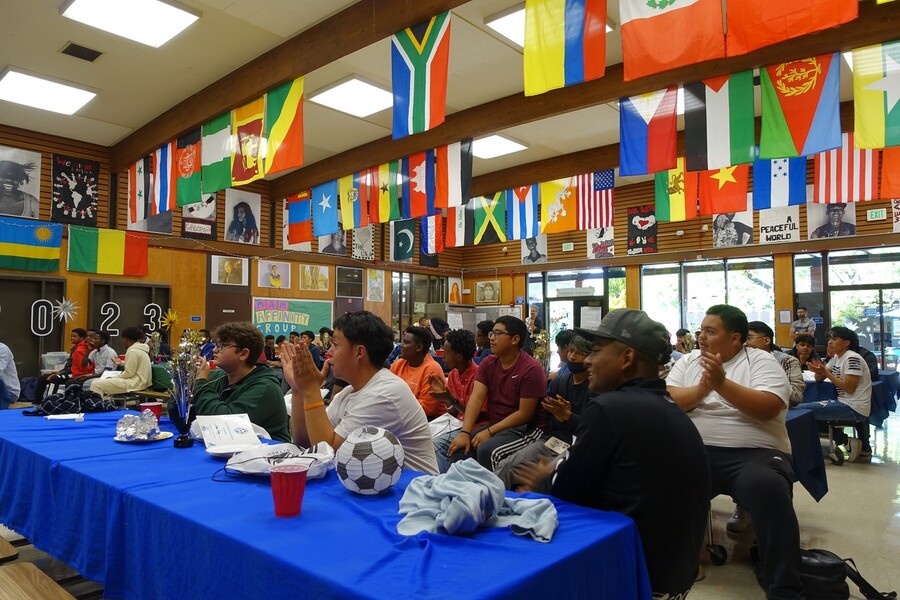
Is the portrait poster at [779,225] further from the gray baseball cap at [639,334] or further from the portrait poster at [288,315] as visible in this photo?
the gray baseball cap at [639,334]

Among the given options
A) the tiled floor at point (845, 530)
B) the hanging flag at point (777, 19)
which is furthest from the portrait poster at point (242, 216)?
the tiled floor at point (845, 530)

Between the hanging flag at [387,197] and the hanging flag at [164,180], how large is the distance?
125 inches

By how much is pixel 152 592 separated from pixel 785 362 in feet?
16.5

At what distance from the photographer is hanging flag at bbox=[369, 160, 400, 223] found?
9.38 m

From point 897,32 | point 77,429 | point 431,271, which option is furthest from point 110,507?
point 431,271

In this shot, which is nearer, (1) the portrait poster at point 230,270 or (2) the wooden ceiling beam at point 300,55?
(2) the wooden ceiling beam at point 300,55

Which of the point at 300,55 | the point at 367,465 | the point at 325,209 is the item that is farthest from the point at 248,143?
the point at 367,465

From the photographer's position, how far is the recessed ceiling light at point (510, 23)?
6180 mm

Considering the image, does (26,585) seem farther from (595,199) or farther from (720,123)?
(595,199)

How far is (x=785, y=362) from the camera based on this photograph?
4.86 metres

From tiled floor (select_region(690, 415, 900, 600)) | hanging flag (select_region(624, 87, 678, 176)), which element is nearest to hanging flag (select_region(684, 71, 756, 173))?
hanging flag (select_region(624, 87, 678, 176))

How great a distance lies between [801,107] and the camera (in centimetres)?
528

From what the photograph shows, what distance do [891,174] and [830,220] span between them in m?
5.00

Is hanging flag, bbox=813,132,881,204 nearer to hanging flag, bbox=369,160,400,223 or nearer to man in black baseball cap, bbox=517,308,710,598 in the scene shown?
hanging flag, bbox=369,160,400,223
